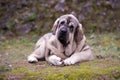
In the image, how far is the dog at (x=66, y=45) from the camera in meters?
9.09

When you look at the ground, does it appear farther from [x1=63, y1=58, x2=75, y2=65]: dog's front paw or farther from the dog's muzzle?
the dog's muzzle

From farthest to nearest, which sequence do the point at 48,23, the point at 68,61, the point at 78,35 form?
the point at 48,23 → the point at 78,35 → the point at 68,61

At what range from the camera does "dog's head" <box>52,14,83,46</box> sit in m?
9.09

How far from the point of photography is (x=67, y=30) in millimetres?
9094

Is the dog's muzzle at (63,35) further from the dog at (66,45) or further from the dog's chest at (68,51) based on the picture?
the dog's chest at (68,51)

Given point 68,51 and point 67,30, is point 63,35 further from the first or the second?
point 68,51

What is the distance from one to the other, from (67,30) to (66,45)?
50 centimetres

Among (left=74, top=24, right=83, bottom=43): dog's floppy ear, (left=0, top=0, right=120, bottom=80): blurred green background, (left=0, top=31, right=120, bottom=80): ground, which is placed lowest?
(left=0, top=31, right=120, bottom=80): ground

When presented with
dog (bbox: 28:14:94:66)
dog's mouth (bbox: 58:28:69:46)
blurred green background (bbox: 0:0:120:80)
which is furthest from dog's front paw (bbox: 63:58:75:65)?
blurred green background (bbox: 0:0:120:80)

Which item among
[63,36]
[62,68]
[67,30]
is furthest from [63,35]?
[62,68]

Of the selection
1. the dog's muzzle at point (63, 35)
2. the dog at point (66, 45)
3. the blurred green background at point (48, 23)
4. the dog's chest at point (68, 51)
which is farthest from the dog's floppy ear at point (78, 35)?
the blurred green background at point (48, 23)

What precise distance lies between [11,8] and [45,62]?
792cm

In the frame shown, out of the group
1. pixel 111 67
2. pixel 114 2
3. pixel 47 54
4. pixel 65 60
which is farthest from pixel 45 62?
pixel 114 2

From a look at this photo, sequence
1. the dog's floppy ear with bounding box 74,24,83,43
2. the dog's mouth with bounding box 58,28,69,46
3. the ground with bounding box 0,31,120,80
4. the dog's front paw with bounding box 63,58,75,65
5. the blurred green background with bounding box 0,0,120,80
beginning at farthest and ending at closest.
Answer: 1. the blurred green background with bounding box 0,0,120,80
2. the dog's floppy ear with bounding box 74,24,83,43
3. the dog's mouth with bounding box 58,28,69,46
4. the dog's front paw with bounding box 63,58,75,65
5. the ground with bounding box 0,31,120,80
